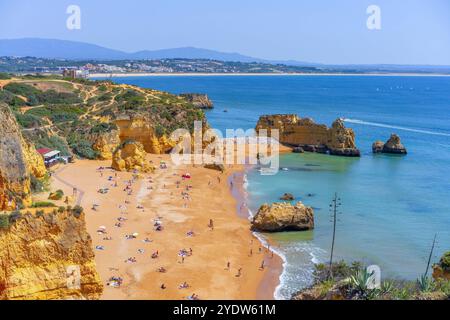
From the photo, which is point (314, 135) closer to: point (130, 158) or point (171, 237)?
point (130, 158)

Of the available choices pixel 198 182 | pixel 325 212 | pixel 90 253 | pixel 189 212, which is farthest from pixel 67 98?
pixel 90 253

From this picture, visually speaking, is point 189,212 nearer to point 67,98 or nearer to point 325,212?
point 325,212

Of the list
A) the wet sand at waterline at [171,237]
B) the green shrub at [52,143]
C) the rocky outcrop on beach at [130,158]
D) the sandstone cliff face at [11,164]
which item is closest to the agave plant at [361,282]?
the wet sand at waterline at [171,237]

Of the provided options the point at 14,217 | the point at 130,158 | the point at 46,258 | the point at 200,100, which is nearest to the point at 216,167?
the point at 130,158

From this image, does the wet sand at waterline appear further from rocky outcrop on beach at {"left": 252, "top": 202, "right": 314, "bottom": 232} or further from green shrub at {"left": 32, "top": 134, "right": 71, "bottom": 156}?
green shrub at {"left": 32, "top": 134, "right": 71, "bottom": 156}

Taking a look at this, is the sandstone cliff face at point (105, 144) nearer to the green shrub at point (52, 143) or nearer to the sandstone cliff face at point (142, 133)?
the sandstone cliff face at point (142, 133)
